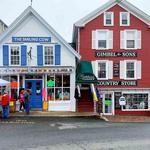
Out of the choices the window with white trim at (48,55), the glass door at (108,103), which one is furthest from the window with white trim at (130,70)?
the window with white trim at (48,55)

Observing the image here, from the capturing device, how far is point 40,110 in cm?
3894

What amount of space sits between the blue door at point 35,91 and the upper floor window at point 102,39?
629 cm

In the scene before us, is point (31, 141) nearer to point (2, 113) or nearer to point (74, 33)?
point (2, 113)

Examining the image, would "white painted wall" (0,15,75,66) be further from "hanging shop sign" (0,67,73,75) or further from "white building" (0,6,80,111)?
"hanging shop sign" (0,67,73,75)

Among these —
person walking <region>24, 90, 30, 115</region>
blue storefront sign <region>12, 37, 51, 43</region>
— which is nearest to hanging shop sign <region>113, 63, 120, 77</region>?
blue storefront sign <region>12, 37, 51, 43</region>

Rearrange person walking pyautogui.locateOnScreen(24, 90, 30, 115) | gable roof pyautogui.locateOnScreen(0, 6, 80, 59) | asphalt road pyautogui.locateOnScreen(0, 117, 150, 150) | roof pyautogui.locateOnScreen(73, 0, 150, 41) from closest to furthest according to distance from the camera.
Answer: asphalt road pyautogui.locateOnScreen(0, 117, 150, 150)
person walking pyautogui.locateOnScreen(24, 90, 30, 115)
gable roof pyautogui.locateOnScreen(0, 6, 80, 59)
roof pyautogui.locateOnScreen(73, 0, 150, 41)

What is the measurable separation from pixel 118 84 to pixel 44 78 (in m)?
7.16

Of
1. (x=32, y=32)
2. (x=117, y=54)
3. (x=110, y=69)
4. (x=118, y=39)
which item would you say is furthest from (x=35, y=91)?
(x=118, y=39)

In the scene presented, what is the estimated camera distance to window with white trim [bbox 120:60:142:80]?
139 ft

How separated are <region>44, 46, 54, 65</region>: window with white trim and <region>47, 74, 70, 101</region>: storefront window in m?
1.19

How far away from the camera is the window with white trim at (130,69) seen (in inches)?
1665

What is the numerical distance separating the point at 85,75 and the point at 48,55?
3563mm

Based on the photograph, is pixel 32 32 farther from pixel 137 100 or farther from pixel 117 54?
pixel 137 100

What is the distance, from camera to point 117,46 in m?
42.2
